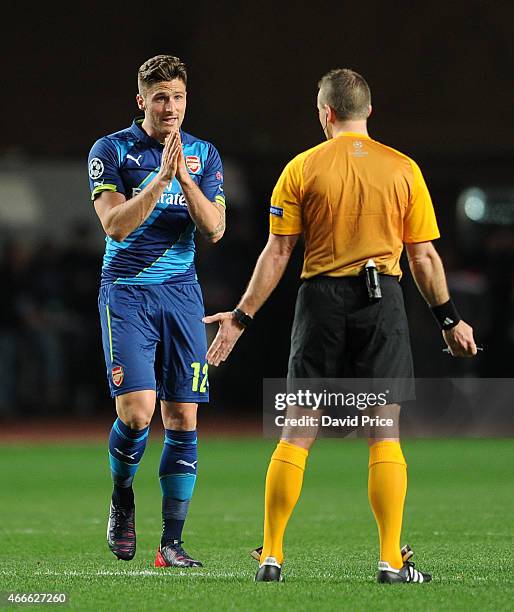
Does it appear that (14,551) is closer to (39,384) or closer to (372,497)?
(372,497)

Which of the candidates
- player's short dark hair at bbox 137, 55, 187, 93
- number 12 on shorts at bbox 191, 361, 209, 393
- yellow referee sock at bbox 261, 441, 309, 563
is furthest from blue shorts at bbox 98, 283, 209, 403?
yellow referee sock at bbox 261, 441, 309, 563

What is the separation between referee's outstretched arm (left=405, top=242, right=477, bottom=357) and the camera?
6164 millimetres

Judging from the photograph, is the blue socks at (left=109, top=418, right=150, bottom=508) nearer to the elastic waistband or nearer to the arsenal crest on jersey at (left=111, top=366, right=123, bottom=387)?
the arsenal crest on jersey at (left=111, top=366, right=123, bottom=387)

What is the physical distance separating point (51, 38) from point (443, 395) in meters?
6.71

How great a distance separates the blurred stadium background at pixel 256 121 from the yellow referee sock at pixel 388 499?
1109cm

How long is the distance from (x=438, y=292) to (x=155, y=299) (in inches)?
59.5

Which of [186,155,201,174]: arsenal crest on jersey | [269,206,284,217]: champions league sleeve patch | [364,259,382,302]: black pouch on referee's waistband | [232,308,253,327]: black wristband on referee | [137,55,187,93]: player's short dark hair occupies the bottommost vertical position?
[232,308,253,327]: black wristband on referee

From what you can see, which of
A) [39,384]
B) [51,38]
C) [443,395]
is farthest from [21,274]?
[443,395]

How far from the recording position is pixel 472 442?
16000 millimetres

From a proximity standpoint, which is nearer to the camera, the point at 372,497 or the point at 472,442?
the point at 372,497

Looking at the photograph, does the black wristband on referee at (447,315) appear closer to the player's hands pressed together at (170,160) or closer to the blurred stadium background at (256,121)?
the player's hands pressed together at (170,160)

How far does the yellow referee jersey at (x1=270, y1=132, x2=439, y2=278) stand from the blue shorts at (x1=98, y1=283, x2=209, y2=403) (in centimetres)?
107

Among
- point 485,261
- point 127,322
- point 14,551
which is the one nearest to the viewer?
point 127,322

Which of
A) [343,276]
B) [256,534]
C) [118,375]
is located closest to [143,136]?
[118,375]
